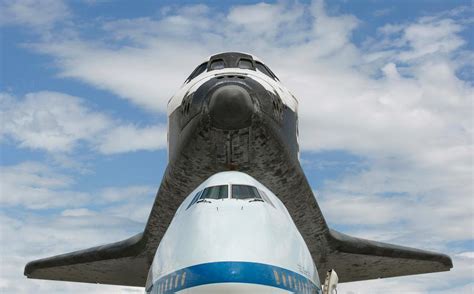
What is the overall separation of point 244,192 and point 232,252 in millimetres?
1555

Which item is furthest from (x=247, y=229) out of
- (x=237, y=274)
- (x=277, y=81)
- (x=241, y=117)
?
(x=277, y=81)

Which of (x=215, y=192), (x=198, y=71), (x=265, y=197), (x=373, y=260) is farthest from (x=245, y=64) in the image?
(x=373, y=260)

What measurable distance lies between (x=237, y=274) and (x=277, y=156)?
246 inches

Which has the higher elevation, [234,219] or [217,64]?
[217,64]

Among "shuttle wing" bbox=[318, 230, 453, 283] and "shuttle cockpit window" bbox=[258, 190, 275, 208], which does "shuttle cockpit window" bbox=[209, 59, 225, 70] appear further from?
"shuttle wing" bbox=[318, 230, 453, 283]

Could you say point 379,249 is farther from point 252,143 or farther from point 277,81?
point 252,143

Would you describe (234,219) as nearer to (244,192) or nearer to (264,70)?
(244,192)

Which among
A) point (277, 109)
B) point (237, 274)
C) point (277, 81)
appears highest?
point (277, 81)

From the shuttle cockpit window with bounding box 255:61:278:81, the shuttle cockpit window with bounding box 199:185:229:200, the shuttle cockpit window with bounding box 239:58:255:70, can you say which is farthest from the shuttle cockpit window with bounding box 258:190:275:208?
the shuttle cockpit window with bounding box 255:61:278:81

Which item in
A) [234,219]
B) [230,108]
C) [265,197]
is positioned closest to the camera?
[234,219]

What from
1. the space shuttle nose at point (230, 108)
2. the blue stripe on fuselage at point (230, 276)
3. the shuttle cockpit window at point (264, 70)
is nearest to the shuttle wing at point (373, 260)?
Result: the shuttle cockpit window at point (264, 70)

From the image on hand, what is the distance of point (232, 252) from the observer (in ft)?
21.6

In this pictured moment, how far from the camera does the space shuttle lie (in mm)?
6695

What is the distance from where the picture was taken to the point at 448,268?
19.4 meters
